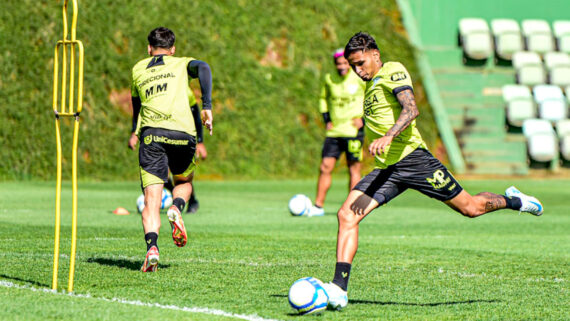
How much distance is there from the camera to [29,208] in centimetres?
1456

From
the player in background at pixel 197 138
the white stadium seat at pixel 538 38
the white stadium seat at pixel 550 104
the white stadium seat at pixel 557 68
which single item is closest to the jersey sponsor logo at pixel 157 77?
the player in background at pixel 197 138

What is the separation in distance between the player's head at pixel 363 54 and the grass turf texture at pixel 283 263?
5.56 ft

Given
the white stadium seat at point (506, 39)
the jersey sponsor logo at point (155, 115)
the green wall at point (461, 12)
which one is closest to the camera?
the jersey sponsor logo at point (155, 115)

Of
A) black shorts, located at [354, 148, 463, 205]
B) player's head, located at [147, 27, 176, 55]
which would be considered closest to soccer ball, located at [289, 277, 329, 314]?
black shorts, located at [354, 148, 463, 205]

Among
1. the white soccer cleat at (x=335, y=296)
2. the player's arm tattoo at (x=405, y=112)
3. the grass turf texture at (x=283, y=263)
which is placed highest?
the player's arm tattoo at (x=405, y=112)

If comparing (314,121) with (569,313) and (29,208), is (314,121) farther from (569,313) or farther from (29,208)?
(569,313)

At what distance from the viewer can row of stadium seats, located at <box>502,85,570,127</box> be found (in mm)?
27391

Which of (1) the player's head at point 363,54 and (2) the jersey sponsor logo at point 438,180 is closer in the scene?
(1) the player's head at point 363,54

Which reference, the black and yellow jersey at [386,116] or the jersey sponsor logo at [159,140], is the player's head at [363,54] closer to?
the black and yellow jersey at [386,116]

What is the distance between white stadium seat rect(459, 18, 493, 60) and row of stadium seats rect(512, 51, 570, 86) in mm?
984

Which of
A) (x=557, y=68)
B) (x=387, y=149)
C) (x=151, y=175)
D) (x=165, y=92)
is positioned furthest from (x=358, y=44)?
(x=557, y=68)

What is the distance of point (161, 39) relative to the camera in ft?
27.1

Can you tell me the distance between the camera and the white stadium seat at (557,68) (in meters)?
28.7

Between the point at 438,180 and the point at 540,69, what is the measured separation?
23002 mm
